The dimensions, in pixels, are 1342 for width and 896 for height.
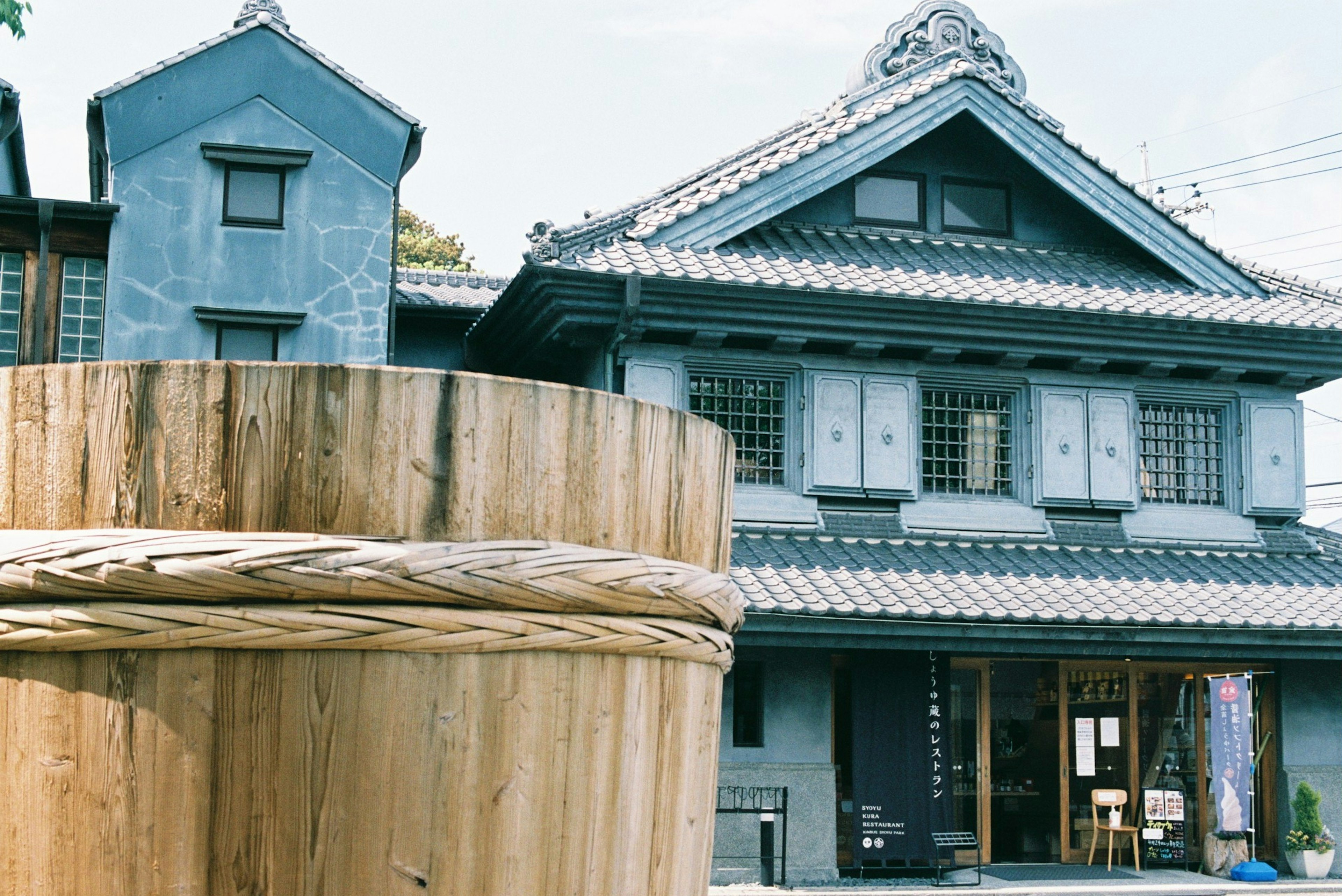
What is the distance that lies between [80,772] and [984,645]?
13.3 m

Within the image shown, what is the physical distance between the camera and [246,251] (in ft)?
54.4

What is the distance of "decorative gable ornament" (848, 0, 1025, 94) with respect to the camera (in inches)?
682

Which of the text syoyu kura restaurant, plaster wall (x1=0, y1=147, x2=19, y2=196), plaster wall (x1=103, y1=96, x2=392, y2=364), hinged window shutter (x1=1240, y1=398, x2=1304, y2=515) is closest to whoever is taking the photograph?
the text syoyu kura restaurant

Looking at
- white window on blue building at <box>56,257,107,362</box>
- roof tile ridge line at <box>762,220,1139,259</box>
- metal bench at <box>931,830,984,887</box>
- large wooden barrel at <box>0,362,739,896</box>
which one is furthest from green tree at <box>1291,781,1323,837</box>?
large wooden barrel at <box>0,362,739,896</box>

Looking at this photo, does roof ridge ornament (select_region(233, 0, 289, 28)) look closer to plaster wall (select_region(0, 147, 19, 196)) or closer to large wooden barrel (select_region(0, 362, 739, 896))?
plaster wall (select_region(0, 147, 19, 196))

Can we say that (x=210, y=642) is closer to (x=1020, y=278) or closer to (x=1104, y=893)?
(x=1104, y=893)

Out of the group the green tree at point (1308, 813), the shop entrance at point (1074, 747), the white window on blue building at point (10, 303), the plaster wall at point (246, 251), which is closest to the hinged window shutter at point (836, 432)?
the shop entrance at point (1074, 747)

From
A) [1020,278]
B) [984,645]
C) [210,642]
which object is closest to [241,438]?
[210,642]

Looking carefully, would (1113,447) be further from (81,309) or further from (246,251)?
(81,309)

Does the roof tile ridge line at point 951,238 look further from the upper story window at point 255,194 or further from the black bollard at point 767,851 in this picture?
the black bollard at point 767,851

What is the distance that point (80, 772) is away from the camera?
1.48 metres

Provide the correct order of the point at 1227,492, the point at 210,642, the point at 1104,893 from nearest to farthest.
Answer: the point at 210,642
the point at 1104,893
the point at 1227,492

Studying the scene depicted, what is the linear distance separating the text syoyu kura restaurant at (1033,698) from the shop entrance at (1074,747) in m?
0.02

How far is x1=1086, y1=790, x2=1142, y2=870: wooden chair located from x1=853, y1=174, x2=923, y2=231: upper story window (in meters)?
6.92
